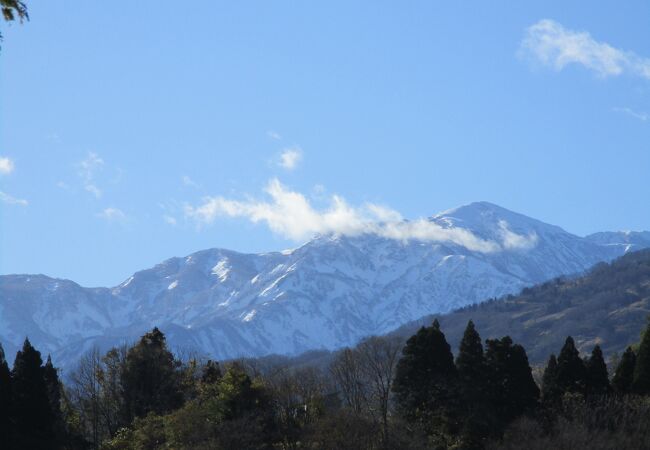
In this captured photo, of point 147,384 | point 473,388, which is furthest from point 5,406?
point 473,388

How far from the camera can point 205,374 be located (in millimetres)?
74125

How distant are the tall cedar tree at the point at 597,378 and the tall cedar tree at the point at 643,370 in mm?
2380

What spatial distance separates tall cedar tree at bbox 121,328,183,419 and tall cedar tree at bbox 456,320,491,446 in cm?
2071

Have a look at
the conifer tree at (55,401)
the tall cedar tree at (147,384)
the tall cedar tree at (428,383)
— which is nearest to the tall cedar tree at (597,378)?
the tall cedar tree at (428,383)

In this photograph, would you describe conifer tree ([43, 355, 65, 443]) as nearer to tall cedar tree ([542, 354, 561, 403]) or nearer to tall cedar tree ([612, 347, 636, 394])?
tall cedar tree ([542, 354, 561, 403])

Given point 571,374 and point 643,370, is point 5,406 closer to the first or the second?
point 571,374

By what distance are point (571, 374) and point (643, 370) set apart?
16.2 feet

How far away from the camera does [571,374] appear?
229 feet

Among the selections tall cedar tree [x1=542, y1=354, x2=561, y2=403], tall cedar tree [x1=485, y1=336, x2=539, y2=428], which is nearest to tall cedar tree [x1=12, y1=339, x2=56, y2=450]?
tall cedar tree [x1=485, y1=336, x2=539, y2=428]

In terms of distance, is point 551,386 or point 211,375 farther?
point 211,375

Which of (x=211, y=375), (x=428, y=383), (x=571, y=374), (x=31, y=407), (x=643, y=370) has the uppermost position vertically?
(x=211, y=375)

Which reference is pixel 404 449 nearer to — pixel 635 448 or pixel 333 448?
pixel 333 448

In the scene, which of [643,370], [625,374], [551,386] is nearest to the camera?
[643,370]

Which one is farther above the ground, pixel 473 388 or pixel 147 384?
pixel 147 384
